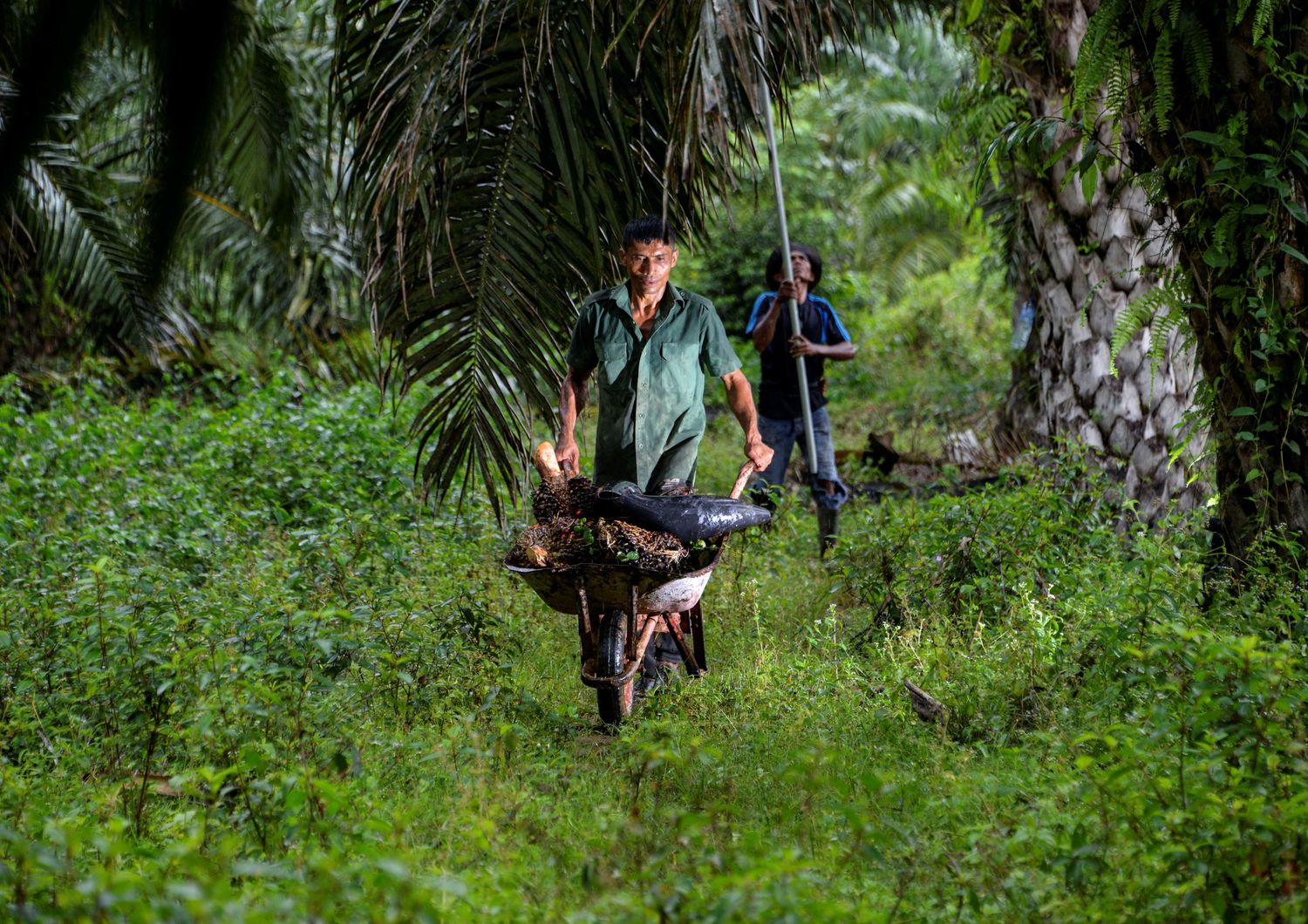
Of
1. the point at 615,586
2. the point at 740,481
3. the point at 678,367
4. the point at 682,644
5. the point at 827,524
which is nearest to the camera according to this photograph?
the point at 615,586

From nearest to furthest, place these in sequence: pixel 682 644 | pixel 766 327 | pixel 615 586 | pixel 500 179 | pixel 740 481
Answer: pixel 615 586 → pixel 740 481 → pixel 682 644 → pixel 500 179 → pixel 766 327

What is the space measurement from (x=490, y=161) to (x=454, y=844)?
3217 mm

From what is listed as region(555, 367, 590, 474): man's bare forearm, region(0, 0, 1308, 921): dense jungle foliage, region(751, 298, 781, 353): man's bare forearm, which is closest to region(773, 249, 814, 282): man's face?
→ region(751, 298, 781, 353): man's bare forearm

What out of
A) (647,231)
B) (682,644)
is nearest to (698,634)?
(682,644)

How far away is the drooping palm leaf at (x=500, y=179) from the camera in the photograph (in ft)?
17.6

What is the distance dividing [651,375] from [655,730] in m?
1.63

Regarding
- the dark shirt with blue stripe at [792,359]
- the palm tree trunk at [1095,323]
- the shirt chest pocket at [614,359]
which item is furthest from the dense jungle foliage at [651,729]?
the shirt chest pocket at [614,359]

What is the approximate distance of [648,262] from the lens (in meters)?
5.19

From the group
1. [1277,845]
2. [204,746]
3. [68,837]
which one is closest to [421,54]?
[204,746]

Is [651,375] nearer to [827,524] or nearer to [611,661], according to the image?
[611,661]

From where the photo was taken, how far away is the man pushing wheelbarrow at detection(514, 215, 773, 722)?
205 inches

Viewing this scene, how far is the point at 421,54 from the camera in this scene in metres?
5.30

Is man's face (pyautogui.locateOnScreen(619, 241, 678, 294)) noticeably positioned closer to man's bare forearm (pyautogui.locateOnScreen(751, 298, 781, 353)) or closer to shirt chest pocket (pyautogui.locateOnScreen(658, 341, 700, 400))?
shirt chest pocket (pyautogui.locateOnScreen(658, 341, 700, 400))

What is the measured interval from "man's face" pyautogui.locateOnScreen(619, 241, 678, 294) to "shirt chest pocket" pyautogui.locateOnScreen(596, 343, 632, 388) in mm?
249
